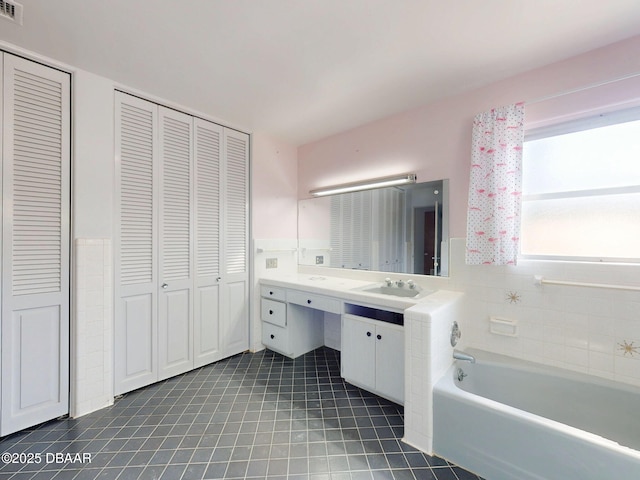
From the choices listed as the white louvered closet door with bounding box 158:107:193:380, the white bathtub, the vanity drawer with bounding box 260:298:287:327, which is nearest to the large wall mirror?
the vanity drawer with bounding box 260:298:287:327

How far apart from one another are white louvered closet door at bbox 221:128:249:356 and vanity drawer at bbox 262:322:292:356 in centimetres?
19

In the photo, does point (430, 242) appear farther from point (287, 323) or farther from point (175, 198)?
point (175, 198)

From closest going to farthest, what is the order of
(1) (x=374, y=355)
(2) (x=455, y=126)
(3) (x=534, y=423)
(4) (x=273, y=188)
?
(3) (x=534, y=423) → (1) (x=374, y=355) → (2) (x=455, y=126) → (4) (x=273, y=188)

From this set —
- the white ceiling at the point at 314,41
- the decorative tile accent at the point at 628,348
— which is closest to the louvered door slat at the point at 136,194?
the white ceiling at the point at 314,41

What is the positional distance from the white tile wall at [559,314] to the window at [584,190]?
125mm

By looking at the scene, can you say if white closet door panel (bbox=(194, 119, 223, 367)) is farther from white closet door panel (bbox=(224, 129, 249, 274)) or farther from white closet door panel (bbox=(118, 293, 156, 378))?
white closet door panel (bbox=(118, 293, 156, 378))

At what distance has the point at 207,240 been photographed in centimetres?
259

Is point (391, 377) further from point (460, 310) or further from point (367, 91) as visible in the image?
point (367, 91)

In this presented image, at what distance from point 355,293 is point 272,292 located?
1.05 m

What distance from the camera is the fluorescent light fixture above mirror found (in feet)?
7.94

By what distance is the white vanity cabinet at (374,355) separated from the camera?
1928mm

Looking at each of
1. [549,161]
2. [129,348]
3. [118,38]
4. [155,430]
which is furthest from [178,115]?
[549,161]

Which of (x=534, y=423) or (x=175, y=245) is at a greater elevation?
(x=175, y=245)

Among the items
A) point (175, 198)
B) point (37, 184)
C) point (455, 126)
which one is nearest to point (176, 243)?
point (175, 198)
